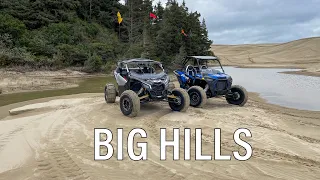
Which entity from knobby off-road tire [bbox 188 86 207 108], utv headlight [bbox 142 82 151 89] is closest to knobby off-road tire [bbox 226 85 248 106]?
knobby off-road tire [bbox 188 86 207 108]

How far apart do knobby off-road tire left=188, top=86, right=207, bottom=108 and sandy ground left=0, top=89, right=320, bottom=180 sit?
0.36 m

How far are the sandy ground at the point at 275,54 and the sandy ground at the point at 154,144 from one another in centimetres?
4400

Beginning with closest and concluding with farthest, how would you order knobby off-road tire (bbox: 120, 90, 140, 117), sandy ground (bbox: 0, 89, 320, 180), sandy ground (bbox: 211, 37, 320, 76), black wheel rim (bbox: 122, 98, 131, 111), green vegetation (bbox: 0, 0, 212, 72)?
1. sandy ground (bbox: 0, 89, 320, 180)
2. knobby off-road tire (bbox: 120, 90, 140, 117)
3. black wheel rim (bbox: 122, 98, 131, 111)
4. green vegetation (bbox: 0, 0, 212, 72)
5. sandy ground (bbox: 211, 37, 320, 76)

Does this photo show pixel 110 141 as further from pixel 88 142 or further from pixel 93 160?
pixel 93 160

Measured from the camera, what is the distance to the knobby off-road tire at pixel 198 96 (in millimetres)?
10164

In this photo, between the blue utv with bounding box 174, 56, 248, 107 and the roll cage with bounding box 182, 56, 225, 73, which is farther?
the roll cage with bounding box 182, 56, 225, 73

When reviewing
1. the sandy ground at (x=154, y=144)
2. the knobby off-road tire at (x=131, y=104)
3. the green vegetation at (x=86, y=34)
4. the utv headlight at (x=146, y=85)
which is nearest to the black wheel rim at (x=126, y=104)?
the knobby off-road tire at (x=131, y=104)

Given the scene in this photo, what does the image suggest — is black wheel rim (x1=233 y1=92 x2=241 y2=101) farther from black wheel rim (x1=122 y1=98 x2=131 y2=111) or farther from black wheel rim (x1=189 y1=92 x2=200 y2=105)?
black wheel rim (x1=122 y1=98 x2=131 y2=111)

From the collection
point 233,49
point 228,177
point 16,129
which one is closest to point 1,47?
point 16,129

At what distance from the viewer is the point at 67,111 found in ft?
32.0

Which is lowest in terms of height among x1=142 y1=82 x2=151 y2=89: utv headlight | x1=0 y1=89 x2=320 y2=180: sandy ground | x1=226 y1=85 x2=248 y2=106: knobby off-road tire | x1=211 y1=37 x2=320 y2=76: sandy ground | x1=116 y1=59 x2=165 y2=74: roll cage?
x1=0 y1=89 x2=320 y2=180: sandy ground

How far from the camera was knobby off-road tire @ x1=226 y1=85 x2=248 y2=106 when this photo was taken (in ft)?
36.5

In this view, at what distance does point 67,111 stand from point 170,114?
358cm

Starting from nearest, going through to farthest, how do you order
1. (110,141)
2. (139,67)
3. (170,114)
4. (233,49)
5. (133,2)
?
1. (110,141)
2. (170,114)
3. (139,67)
4. (133,2)
5. (233,49)
